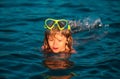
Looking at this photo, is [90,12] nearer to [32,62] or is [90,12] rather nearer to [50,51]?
[50,51]

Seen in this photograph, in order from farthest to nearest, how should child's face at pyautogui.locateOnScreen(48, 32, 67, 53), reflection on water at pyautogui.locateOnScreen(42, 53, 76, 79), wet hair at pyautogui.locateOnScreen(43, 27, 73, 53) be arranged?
wet hair at pyautogui.locateOnScreen(43, 27, 73, 53)
child's face at pyautogui.locateOnScreen(48, 32, 67, 53)
reflection on water at pyautogui.locateOnScreen(42, 53, 76, 79)

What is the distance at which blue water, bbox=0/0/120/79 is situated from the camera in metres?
7.98

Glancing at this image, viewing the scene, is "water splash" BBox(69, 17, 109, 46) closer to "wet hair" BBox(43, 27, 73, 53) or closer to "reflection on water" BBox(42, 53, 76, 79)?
"wet hair" BBox(43, 27, 73, 53)

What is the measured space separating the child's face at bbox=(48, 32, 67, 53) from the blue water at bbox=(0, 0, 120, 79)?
433mm

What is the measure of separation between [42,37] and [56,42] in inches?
70.5

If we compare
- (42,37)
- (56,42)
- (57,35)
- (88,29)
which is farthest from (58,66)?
(88,29)

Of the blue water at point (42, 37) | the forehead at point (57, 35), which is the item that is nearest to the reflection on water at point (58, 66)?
the blue water at point (42, 37)

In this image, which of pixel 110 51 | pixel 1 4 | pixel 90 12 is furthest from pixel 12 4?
pixel 110 51

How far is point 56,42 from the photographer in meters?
8.83

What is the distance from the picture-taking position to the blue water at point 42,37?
26.2ft

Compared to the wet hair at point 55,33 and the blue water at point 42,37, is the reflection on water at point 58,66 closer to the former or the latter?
the blue water at point 42,37

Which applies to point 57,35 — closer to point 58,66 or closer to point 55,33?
point 55,33

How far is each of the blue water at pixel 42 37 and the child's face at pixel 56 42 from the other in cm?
43

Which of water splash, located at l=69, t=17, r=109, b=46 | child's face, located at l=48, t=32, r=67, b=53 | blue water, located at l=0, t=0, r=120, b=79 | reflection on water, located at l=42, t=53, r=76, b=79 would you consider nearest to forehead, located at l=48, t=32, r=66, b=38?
child's face, located at l=48, t=32, r=67, b=53
